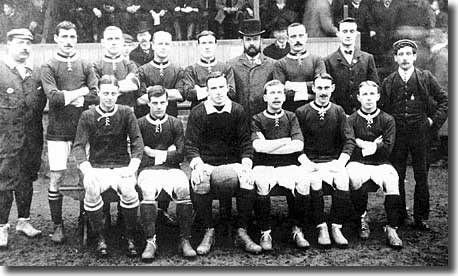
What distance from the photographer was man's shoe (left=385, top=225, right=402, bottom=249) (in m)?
4.25

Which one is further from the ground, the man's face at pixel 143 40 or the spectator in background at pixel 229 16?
the spectator in background at pixel 229 16

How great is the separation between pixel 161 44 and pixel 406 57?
1.81 metres

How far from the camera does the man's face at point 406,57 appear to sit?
175 inches

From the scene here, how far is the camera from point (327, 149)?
14.6 feet

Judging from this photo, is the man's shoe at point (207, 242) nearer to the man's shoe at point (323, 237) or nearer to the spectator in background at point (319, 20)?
the man's shoe at point (323, 237)

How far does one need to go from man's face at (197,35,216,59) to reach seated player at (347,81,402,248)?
114 cm

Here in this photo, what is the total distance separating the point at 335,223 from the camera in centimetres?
434

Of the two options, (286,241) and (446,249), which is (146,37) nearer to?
(286,241)

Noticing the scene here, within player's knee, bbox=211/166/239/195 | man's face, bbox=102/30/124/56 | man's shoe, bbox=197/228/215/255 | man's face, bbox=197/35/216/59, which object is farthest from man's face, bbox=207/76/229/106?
man's shoe, bbox=197/228/215/255

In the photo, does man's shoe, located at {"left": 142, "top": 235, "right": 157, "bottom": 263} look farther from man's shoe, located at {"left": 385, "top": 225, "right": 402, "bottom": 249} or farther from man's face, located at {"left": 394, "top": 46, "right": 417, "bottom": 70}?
man's face, located at {"left": 394, "top": 46, "right": 417, "bottom": 70}

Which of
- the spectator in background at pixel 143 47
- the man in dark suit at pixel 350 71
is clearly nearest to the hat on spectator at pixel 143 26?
the spectator in background at pixel 143 47

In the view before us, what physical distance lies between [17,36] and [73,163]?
979 mm

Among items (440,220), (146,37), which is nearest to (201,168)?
(146,37)

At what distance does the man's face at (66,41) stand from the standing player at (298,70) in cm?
151
